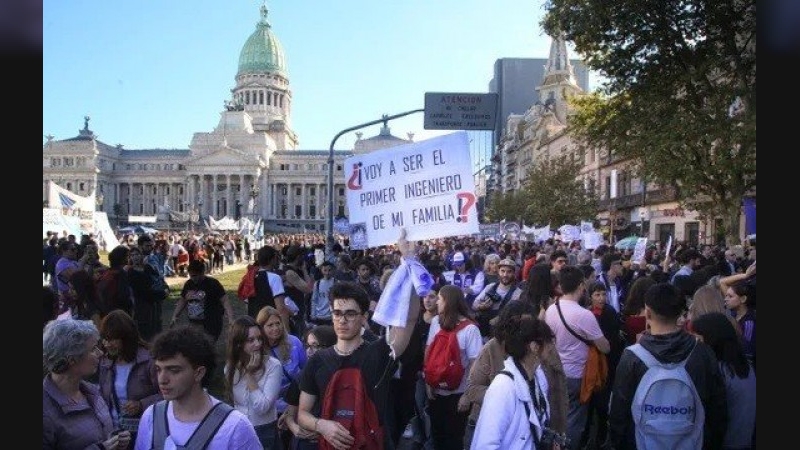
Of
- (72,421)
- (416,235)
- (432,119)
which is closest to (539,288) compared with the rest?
(416,235)

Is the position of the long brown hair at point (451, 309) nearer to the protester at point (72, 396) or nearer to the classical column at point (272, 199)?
the protester at point (72, 396)

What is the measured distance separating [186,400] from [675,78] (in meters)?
19.5

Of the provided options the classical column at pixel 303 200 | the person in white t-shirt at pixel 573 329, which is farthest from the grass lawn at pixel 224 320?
the classical column at pixel 303 200

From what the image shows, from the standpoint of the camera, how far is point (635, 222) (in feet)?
158

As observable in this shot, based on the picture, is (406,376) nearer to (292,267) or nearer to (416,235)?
(416,235)

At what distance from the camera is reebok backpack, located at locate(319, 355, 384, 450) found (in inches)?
148

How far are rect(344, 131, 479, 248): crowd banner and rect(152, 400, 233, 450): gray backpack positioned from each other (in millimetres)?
2222

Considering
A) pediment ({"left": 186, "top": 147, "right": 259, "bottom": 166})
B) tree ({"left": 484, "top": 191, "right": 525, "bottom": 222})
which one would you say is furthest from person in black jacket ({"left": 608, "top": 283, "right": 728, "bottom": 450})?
pediment ({"left": 186, "top": 147, "right": 259, "bottom": 166})

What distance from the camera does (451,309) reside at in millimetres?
5906

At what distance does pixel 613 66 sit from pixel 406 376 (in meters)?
16.5

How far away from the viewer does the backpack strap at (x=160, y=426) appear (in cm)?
318

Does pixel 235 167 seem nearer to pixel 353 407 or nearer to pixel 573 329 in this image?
pixel 573 329

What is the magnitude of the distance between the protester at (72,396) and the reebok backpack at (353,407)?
1.02 metres

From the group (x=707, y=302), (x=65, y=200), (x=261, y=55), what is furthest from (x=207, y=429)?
(x=261, y=55)
